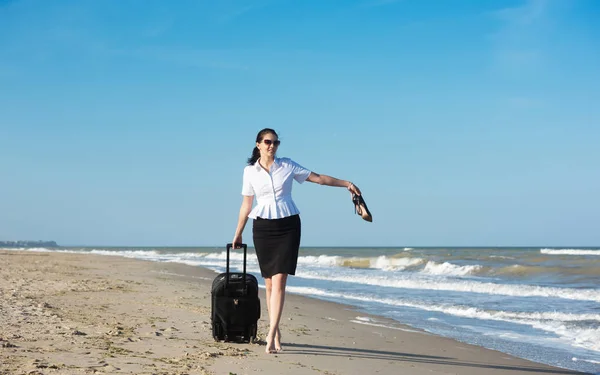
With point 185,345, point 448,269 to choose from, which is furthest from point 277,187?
point 448,269

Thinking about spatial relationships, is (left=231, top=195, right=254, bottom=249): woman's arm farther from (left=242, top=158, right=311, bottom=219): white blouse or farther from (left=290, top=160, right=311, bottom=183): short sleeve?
(left=290, top=160, right=311, bottom=183): short sleeve

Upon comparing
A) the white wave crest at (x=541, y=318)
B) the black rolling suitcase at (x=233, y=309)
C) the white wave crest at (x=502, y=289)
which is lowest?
the white wave crest at (x=541, y=318)

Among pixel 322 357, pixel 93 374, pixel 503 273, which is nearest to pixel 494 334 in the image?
pixel 322 357

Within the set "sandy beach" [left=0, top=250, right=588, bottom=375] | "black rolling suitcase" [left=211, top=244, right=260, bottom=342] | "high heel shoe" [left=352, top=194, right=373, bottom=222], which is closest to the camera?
"sandy beach" [left=0, top=250, right=588, bottom=375]

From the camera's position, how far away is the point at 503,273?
24.7 m

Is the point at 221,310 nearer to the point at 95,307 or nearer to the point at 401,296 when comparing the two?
the point at 95,307

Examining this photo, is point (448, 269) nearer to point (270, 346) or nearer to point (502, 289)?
point (502, 289)

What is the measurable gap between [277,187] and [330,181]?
483 millimetres

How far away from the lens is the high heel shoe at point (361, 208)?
5066mm

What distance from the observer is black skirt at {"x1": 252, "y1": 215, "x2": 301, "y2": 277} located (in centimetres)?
533

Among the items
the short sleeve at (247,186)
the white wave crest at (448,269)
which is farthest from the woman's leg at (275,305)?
the white wave crest at (448,269)

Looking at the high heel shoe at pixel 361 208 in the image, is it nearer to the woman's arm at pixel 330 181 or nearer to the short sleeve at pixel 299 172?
the woman's arm at pixel 330 181

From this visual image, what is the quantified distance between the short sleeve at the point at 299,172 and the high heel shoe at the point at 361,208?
1.63 ft

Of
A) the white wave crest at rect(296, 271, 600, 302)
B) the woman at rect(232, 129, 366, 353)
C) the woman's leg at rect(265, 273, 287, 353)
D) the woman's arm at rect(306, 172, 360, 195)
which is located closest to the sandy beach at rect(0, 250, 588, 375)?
the woman's leg at rect(265, 273, 287, 353)
